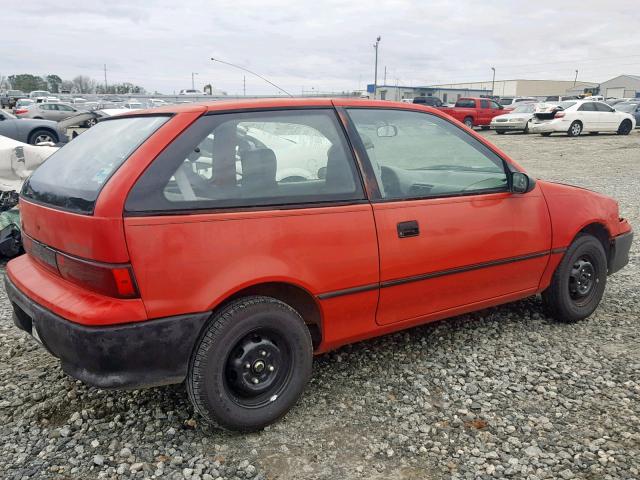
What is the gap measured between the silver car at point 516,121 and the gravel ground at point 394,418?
20890mm

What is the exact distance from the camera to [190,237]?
2.43 m

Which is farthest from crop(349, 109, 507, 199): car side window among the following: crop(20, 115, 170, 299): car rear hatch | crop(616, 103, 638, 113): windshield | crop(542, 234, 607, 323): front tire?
crop(616, 103, 638, 113): windshield

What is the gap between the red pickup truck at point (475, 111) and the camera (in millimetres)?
26812

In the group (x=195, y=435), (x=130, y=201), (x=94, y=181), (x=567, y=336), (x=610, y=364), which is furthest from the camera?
(x=567, y=336)

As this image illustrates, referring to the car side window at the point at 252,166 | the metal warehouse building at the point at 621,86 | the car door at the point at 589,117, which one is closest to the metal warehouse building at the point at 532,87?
the metal warehouse building at the point at 621,86

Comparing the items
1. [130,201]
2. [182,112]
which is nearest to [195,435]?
[130,201]

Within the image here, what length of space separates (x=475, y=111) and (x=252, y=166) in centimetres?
2613

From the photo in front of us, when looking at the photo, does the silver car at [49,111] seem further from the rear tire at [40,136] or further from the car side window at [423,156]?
the car side window at [423,156]

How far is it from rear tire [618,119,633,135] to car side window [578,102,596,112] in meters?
1.76

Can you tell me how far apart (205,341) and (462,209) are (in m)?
1.72

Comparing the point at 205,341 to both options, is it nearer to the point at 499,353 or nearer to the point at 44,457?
the point at 44,457

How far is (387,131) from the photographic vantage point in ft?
11.0

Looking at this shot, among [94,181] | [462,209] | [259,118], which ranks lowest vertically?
[462,209]

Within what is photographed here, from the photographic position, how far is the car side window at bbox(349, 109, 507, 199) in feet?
10.4
